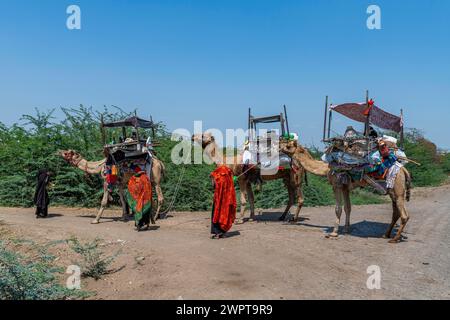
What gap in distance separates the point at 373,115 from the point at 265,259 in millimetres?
3832

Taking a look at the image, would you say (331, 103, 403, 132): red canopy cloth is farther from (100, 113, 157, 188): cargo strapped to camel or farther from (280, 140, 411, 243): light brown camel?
(100, 113, 157, 188): cargo strapped to camel

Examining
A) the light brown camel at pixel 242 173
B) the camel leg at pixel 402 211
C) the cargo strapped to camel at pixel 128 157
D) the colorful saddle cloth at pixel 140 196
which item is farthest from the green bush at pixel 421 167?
the colorful saddle cloth at pixel 140 196

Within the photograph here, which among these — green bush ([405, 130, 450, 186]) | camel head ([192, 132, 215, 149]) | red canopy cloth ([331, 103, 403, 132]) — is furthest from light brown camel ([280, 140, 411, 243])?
green bush ([405, 130, 450, 186])

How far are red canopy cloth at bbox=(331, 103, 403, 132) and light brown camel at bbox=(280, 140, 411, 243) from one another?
960 mm

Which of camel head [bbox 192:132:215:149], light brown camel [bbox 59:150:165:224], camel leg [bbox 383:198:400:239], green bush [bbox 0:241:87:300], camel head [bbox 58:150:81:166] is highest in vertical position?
camel head [bbox 192:132:215:149]

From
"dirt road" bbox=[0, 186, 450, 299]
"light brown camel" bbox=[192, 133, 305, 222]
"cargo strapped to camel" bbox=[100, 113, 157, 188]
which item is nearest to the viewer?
"dirt road" bbox=[0, 186, 450, 299]

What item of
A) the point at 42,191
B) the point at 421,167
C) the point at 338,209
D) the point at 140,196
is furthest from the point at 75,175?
the point at 421,167

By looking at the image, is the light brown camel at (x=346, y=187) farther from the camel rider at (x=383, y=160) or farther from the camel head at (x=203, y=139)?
the camel head at (x=203, y=139)

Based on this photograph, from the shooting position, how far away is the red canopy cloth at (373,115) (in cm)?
818

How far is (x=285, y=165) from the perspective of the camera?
9938 mm

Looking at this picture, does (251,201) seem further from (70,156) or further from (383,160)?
(70,156)

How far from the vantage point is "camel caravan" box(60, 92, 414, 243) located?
26.5 feet
